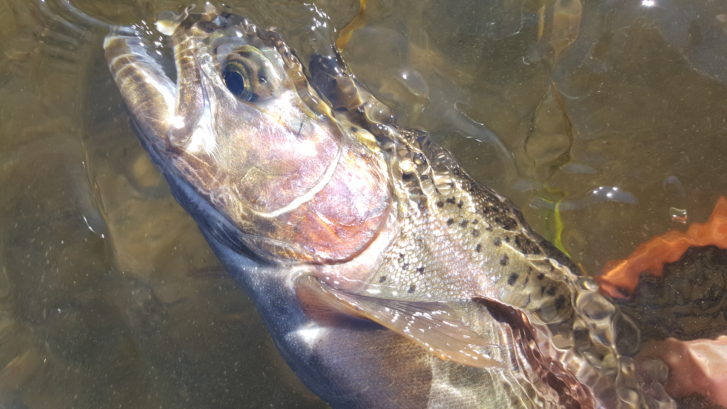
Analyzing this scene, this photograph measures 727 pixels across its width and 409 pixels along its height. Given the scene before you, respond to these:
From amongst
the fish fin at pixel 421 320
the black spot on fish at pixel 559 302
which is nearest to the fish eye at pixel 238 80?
the fish fin at pixel 421 320

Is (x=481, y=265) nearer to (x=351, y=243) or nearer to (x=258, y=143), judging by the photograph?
(x=351, y=243)

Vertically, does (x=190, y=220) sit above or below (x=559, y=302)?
below

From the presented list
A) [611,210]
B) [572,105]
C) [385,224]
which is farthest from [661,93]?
[385,224]

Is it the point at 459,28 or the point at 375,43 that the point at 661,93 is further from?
the point at 375,43

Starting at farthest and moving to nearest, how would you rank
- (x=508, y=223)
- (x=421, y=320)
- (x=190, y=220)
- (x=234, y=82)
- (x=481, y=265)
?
(x=190, y=220) < (x=508, y=223) < (x=481, y=265) < (x=234, y=82) < (x=421, y=320)

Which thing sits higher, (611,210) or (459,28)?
(459,28)

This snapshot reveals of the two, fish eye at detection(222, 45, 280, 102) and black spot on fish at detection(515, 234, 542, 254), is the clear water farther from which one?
black spot on fish at detection(515, 234, 542, 254)

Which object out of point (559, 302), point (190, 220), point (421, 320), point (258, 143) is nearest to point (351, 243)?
point (421, 320)
